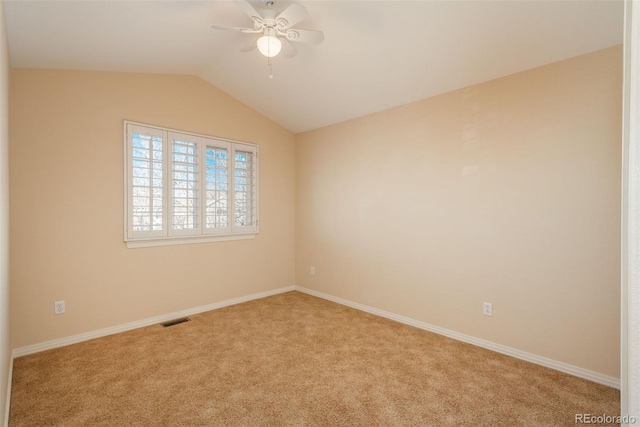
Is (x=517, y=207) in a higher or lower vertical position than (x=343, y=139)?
lower

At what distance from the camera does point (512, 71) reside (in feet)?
8.36

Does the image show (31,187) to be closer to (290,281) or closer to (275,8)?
(275,8)

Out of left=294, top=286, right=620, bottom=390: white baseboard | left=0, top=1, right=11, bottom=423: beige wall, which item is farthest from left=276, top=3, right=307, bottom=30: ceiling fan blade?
left=294, top=286, right=620, bottom=390: white baseboard

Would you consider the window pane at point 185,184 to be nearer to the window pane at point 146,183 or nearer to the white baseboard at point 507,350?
the window pane at point 146,183

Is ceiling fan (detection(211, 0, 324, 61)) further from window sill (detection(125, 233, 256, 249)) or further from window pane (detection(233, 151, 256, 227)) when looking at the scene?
window sill (detection(125, 233, 256, 249))

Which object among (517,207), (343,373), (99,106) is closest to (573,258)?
(517,207)

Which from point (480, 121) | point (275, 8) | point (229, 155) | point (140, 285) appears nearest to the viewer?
point (275, 8)

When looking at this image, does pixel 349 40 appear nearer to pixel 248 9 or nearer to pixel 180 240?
pixel 248 9

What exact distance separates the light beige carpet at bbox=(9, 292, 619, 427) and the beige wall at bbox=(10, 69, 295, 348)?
38cm

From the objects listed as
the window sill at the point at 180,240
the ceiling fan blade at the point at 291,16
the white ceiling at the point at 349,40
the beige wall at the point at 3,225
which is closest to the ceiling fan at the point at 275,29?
the ceiling fan blade at the point at 291,16

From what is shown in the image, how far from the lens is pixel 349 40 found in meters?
2.56

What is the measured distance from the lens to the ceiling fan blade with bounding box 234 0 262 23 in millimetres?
1776

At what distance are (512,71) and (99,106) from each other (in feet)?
12.8

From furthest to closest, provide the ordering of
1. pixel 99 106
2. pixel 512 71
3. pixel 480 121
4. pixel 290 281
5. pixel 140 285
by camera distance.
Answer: pixel 290 281, pixel 140 285, pixel 99 106, pixel 480 121, pixel 512 71
